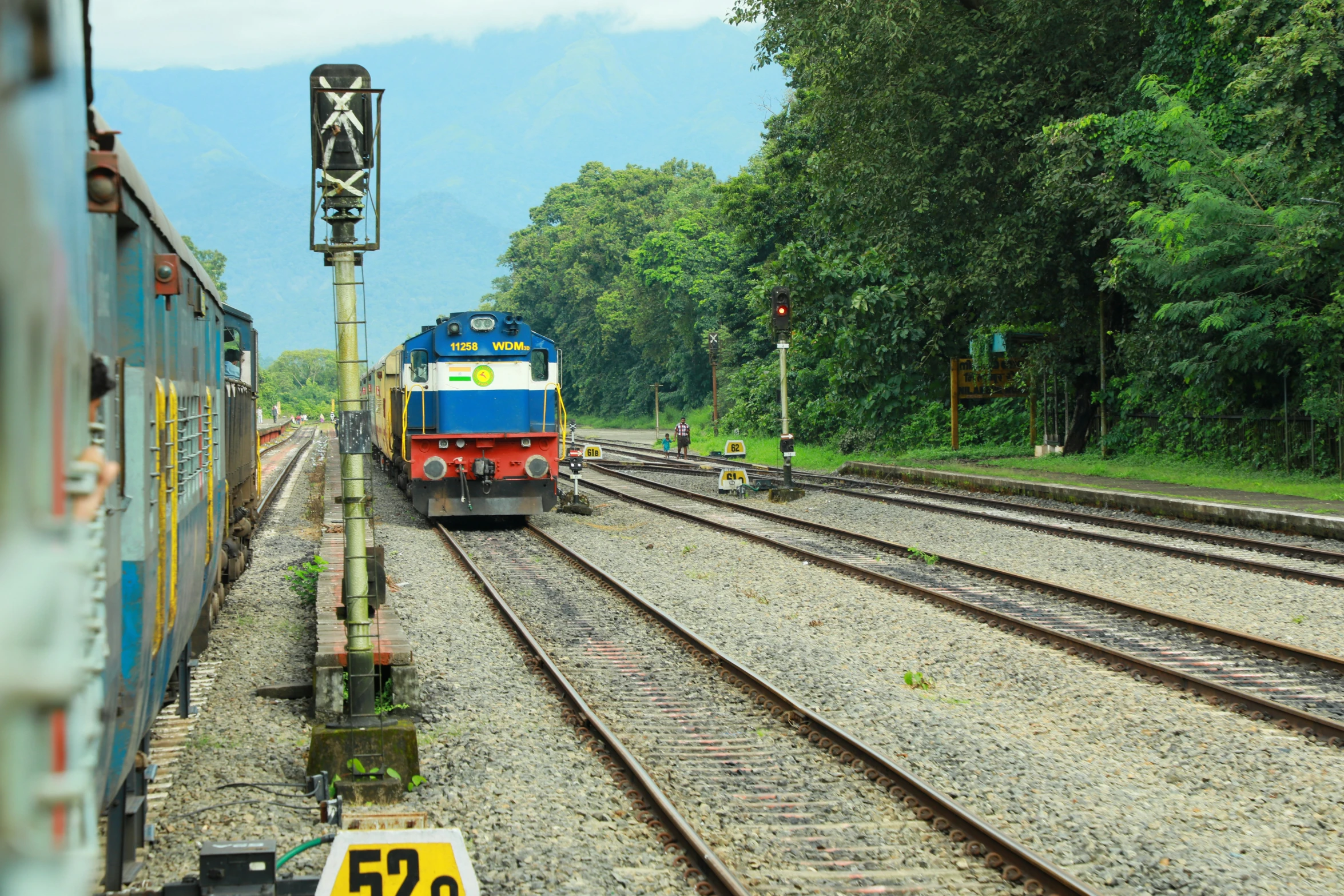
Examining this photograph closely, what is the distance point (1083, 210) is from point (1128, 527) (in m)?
8.33

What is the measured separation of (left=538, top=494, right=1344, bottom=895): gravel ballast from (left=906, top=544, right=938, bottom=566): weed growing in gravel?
2.21 meters

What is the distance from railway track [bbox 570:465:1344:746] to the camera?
302 inches

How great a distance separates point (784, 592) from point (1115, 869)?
7223 millimetres

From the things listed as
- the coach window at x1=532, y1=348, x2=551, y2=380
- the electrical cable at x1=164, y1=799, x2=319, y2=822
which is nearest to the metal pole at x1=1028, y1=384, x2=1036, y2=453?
the coach window at x1=532, y1=348, x2=551, y2=380

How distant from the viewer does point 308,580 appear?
40.1ft

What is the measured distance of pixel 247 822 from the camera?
5887 millimetres

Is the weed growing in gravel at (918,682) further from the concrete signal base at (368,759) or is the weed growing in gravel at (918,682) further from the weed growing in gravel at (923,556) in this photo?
the weed growing in gravel at (923,556)

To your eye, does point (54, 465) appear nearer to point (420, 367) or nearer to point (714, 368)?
point (420, 367)

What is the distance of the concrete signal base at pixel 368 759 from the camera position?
6293mm

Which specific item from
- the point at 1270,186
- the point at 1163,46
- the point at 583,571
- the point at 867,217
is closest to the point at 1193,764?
the point at 583,571

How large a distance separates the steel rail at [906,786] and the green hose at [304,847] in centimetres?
283

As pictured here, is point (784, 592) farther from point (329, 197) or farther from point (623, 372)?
point (623, 372)

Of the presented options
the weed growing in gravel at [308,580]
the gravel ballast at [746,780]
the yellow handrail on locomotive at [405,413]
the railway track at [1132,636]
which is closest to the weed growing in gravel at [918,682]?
the gravel ballast at [746,780]

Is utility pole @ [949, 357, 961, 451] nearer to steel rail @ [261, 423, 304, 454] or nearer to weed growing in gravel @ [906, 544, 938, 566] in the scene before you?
weed growing in gravel @ [906, 544, 938, 566]
